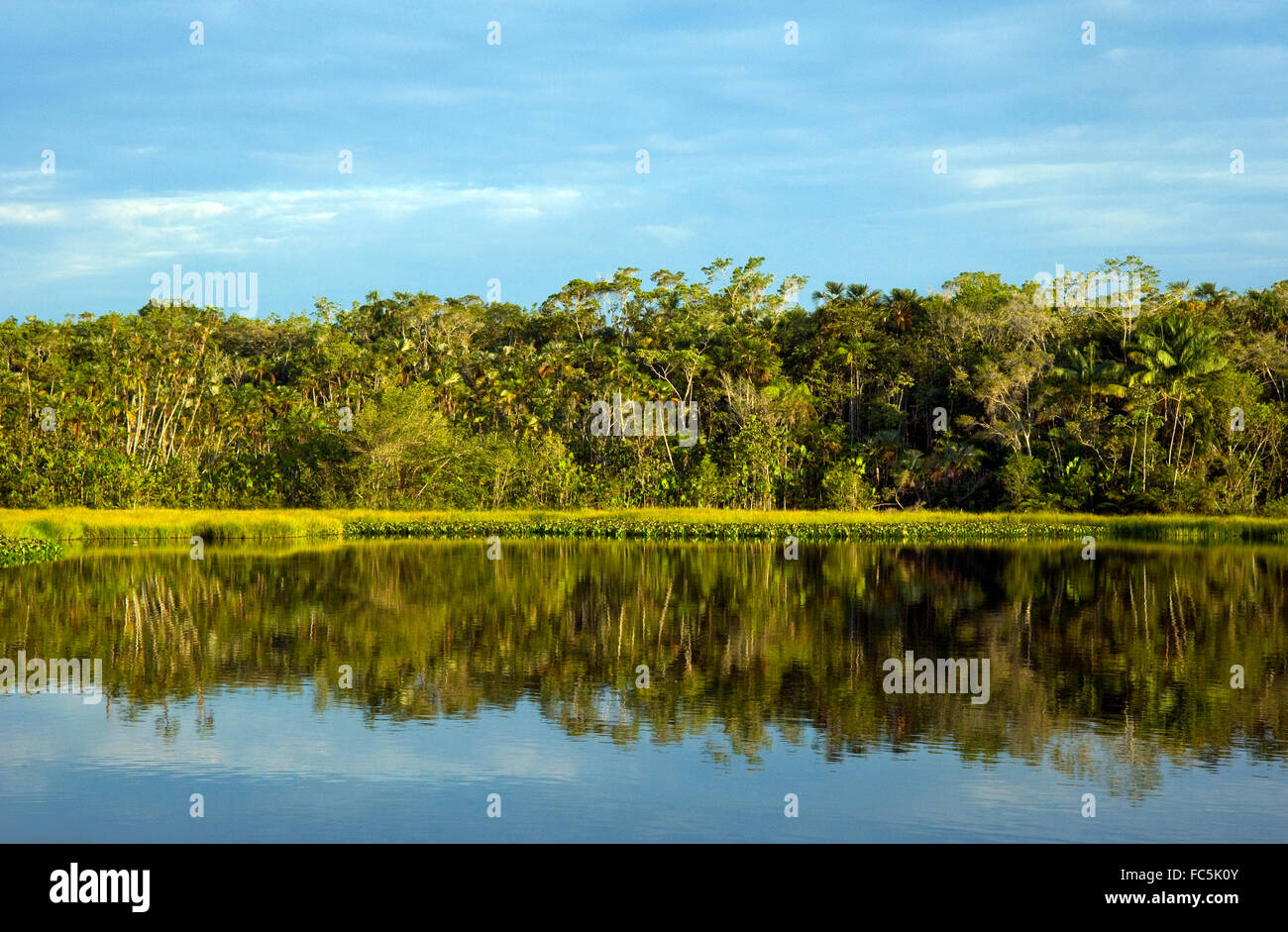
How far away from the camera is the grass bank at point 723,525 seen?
47.3 meters

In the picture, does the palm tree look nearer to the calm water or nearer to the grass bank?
the grass bank

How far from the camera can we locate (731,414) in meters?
59.7

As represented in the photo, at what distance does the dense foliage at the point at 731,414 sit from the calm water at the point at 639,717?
28.5 m

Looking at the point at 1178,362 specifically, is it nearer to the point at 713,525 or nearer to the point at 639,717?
the point at 713,525

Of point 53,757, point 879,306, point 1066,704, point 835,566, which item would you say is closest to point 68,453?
point 835,566

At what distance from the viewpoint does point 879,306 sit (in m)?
64.9

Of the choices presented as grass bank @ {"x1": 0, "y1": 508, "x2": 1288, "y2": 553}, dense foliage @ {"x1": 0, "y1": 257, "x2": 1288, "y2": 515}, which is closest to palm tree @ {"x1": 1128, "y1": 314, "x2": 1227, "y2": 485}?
dense foliage @ {"x1": 0, "y1": 257, "x2": 1288, "y2": 515}

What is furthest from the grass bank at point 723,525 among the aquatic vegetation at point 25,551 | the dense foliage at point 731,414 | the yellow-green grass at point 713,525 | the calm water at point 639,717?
the calm water at point 639,717

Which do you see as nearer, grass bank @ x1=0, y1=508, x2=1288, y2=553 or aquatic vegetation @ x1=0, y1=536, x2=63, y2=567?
aquatic vegetation @ x1=0, y1=536, x2=63, y2=567

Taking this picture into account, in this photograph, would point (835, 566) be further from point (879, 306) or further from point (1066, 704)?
point (879, 306)

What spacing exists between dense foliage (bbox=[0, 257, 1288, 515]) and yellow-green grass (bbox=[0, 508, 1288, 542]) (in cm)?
351

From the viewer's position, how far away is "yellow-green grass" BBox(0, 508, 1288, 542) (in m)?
47.2

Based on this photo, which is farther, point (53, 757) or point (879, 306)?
point (879, 306)
